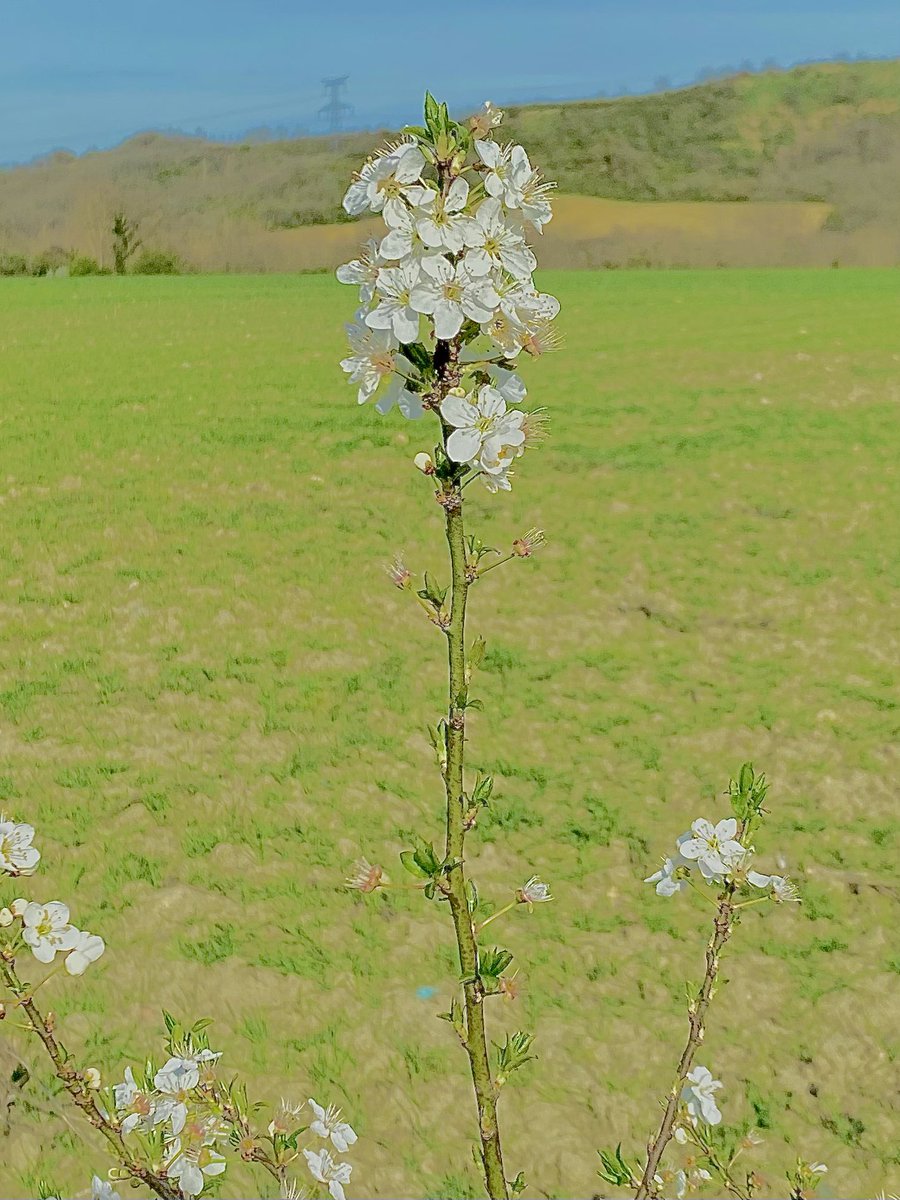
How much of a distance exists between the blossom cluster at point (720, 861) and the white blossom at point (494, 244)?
45.8 inches

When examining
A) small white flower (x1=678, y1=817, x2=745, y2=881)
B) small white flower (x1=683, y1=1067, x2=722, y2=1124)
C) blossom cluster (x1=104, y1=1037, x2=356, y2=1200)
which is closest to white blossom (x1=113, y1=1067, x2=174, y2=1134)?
blossom cluster (x1=104, y1=1037, x2=356, y2=1200)

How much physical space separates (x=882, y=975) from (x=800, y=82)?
74081 millimetres

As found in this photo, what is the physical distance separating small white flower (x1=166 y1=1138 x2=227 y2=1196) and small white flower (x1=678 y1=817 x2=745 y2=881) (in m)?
1.07

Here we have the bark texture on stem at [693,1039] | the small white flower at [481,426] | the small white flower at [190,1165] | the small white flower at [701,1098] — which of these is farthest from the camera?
the small white flower at [701,1098]

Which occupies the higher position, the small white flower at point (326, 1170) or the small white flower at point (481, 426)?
the small white flower at point (481, 426)

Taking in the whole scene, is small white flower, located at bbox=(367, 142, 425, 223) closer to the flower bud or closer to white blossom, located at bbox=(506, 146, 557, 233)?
white blossom, located at bbox=(506, 146, 557, 233)

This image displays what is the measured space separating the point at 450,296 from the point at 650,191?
56.0 metres

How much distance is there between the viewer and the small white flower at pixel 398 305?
153 cm

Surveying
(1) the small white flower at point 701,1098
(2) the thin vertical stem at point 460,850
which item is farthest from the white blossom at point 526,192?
(1) the small white flower at point 701,1098

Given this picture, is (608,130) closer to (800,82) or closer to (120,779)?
(800,82)

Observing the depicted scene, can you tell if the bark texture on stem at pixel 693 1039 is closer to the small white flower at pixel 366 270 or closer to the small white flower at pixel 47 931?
the small white flower at pixel 47 931

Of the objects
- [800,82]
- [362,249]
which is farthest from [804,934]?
[800,82]

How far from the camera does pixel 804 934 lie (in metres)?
4.30

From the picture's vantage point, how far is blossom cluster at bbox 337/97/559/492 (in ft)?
5.00
